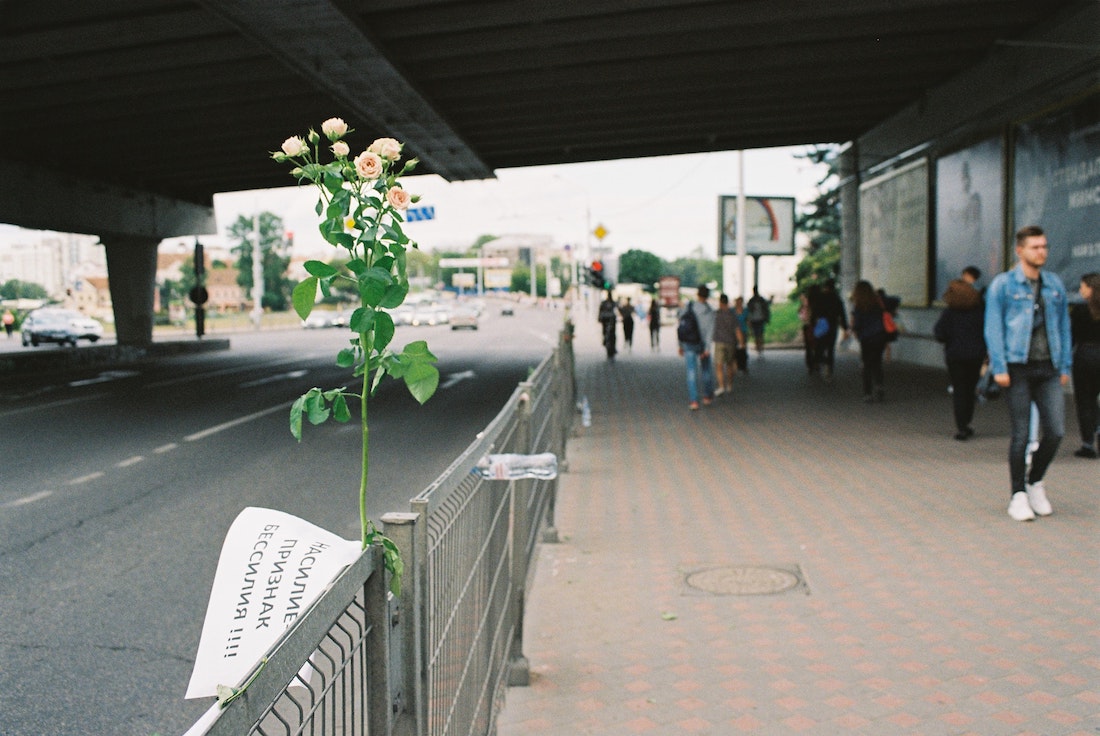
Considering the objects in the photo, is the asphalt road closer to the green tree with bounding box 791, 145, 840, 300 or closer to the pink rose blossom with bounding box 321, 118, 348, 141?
the pink rose blossom with bounding box 321, 118, 348, 141

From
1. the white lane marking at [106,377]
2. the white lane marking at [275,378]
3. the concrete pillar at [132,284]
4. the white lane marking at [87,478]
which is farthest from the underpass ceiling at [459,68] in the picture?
the concrete pillar at [132,284]

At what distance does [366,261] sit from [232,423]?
1322 cm

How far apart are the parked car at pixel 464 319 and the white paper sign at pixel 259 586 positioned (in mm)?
58690

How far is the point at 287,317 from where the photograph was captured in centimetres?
9288

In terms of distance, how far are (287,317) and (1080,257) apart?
3257 inches

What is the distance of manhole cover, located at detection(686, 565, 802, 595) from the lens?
20.3 ft

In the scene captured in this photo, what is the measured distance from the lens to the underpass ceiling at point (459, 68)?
13883 millimetres

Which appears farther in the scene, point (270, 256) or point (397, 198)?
point (270, 256)

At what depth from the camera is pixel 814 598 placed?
599cm

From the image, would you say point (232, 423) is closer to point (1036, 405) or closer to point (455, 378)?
point (455, 378)

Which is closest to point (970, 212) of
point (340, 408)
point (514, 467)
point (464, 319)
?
point (514, 467)

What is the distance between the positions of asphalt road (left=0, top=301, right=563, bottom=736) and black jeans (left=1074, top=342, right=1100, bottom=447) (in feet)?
19.6

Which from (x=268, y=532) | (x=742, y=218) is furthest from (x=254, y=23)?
(x=742, y=218)

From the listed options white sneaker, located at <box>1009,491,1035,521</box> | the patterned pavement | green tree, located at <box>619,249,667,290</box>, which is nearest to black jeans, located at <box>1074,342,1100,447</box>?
the patterned pavement
